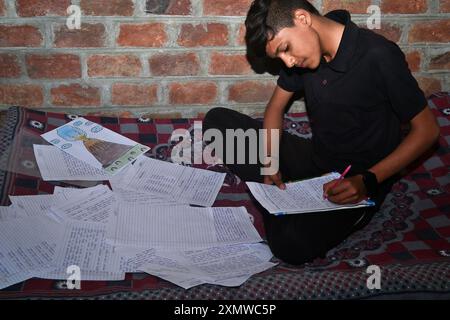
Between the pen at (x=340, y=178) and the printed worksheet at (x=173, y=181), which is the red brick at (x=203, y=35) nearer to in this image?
the printed worksheet at (x=173, y=181)

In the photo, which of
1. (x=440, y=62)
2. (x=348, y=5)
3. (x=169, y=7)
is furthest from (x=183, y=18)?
(x=440, y=62)

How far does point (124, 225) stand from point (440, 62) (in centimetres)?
130

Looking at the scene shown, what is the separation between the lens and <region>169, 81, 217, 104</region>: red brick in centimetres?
189

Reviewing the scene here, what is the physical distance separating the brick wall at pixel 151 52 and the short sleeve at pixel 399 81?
53cm

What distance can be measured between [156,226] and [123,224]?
0.09 meters

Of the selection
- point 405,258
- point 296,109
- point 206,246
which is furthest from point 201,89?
point 405,258

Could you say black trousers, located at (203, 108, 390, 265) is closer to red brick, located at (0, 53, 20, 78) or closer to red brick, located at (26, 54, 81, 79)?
red brick, located at (26, 54, 81, 79)

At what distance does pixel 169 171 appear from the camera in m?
1.65

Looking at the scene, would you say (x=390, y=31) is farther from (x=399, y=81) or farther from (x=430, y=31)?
(x=399, y=81)

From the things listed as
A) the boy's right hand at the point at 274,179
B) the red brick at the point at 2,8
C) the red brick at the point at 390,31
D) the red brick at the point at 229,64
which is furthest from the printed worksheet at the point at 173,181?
the red brick at the point at 390,31

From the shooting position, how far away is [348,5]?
1795 mm

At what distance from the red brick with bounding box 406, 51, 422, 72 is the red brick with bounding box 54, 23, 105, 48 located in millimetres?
1081

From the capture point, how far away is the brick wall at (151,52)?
1744mm
